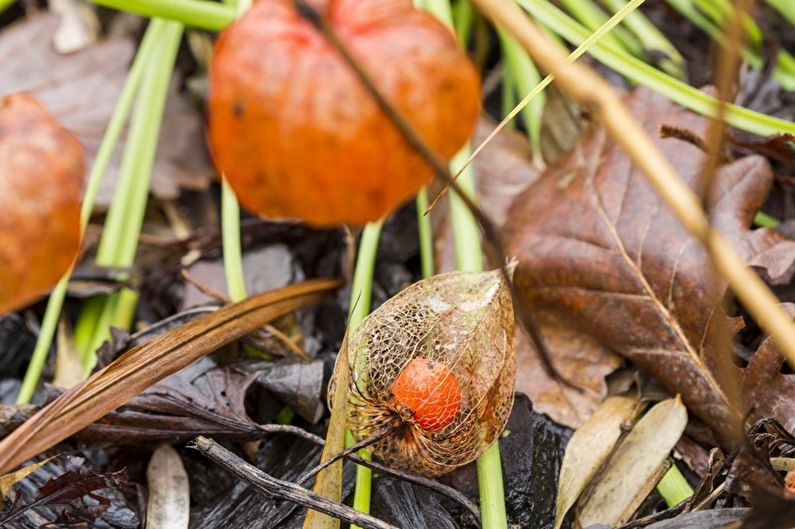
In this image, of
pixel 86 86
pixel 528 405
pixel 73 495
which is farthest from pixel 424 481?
pixel 86 86

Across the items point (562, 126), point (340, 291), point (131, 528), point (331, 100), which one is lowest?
point (131, 528)

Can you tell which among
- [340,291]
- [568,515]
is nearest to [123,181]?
[340,291]

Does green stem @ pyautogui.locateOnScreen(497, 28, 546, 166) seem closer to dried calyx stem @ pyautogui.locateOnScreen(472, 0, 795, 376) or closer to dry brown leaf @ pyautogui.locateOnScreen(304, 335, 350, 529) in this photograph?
dry brown leaf @ pyautogui.locateOnScreen(304, 335, 350, 529)

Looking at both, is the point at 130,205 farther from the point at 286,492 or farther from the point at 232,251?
the point at 286,492

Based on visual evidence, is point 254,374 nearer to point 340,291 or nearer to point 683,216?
point 340,291

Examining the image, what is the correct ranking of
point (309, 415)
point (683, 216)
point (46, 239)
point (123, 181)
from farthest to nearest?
point (123, 181), point (309, 415), point (46, 239), point (683, 216)

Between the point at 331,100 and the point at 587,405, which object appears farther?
the point at 587,405

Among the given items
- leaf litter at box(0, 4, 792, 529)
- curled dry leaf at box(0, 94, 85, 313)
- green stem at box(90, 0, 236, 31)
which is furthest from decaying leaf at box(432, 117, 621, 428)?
curled dry leaf at box(0, 94, 85, 313)

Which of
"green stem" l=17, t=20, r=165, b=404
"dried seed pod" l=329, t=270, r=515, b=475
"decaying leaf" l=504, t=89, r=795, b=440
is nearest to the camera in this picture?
"dried seed pod" l=329, t=270, r=515, b=475
